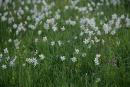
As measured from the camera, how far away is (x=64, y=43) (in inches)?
274

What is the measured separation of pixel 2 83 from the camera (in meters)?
5.76

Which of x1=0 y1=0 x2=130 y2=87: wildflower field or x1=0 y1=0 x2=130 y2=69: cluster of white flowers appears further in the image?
x1=0 y1=0 x2=130 y2=69: cluster of white flowers

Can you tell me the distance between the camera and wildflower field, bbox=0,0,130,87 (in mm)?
5730

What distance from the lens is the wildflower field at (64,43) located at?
18.8 feet

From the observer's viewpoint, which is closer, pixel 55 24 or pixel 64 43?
pixel 64 43

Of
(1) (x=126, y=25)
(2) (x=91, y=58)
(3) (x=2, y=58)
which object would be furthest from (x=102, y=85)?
(1) (x=126, y=25)

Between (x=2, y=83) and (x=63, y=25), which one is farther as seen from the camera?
(x=63, y=25)

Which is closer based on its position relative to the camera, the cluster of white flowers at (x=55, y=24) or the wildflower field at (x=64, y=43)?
the wildflower field at (x=64, y=43)

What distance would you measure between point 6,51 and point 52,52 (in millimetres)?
796

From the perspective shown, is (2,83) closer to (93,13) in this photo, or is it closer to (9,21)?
(9,21)

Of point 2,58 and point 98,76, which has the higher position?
point 2,58

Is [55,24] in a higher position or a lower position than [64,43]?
higher

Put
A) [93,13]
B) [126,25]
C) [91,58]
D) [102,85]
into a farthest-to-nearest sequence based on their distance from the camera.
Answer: [93,13] < [126,25] < [91,58] < [102,85]

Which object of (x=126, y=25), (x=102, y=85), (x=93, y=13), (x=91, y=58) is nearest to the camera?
(x=102, y=85)
